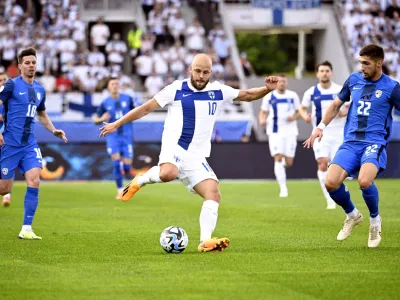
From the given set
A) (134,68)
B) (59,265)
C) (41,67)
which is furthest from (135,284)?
(134,68)

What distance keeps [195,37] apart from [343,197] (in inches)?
1046

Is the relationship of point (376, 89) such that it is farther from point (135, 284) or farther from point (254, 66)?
point (254, 66)

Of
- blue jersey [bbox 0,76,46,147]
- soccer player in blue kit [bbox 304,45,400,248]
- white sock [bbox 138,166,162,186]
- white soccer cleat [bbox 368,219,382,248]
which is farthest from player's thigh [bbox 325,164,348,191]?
blue jersey [bbox 0,76,46,147]

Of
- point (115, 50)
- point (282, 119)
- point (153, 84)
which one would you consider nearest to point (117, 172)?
point (282, 119)

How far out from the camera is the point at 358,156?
11.0 metres

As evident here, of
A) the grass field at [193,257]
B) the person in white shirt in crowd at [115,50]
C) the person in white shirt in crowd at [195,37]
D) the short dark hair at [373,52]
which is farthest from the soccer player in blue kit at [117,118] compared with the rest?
the person in white shirt in crowd at [195,37]

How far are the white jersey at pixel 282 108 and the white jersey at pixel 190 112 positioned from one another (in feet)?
33.6

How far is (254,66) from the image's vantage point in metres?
65.2

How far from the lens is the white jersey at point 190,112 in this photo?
10.7m

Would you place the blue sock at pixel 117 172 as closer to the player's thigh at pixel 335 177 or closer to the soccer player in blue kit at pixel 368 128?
the soccer player in blue kit at pixel 368 128

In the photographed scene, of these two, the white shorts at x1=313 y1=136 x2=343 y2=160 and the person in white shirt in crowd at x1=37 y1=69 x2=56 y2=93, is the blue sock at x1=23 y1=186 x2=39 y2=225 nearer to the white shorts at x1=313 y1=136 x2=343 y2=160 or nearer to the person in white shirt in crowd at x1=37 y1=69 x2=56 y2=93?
the white shorts at x1=313 y1=136 x2=343 y2=160

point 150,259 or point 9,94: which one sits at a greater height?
point 9,94

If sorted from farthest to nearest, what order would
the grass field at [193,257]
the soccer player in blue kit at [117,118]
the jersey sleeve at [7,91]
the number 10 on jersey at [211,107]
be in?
the soccer player in blue kit at [117,118] < the jersey sleeve at [7,91] < the number 10 on jersey at [211,107] < the grass field at [193,257]

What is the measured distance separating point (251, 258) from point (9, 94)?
4.19 meters
